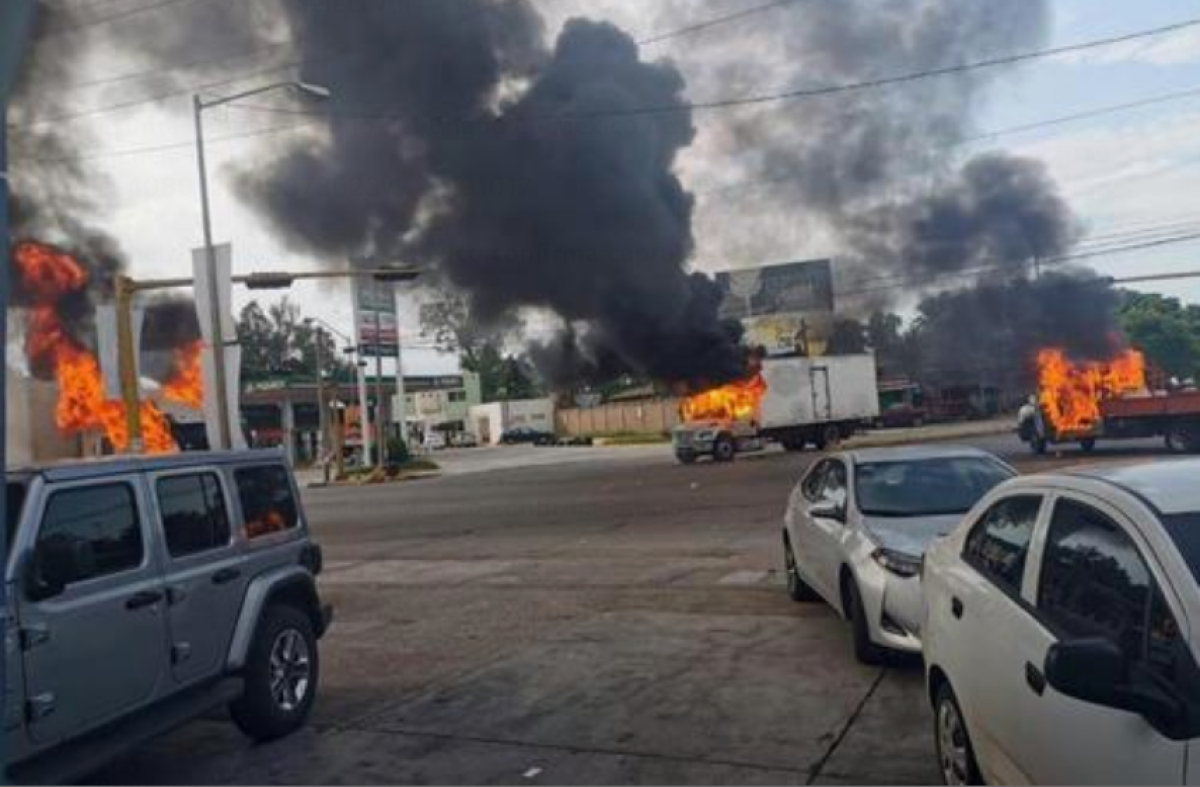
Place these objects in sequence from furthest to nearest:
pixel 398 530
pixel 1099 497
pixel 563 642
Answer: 1. pixel 398 530
2. pixel 563 642
3. pixel 1099 497

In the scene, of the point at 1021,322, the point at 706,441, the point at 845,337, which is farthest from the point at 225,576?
the point at 845,337

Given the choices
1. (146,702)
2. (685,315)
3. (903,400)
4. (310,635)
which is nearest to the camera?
(146,702)

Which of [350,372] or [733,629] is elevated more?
[350,372]

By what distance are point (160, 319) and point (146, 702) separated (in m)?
28.0

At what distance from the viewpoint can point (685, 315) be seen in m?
38.2

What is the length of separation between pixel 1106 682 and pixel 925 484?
527 cm

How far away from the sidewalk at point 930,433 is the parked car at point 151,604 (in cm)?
2545

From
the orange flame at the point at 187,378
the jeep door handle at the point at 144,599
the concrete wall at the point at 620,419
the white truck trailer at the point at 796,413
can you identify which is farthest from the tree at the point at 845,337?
the jeep door handle at the point at 144,599

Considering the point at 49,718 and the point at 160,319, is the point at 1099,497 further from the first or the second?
the point at 160,319

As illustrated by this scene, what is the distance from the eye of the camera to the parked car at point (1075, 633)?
2719mm

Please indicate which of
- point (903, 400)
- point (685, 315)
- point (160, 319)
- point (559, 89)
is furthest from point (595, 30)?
point (903, 400)

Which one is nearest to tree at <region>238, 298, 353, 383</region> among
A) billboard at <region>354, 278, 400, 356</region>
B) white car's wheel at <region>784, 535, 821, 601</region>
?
billboard at <region>354, 278, 400, 356</region>

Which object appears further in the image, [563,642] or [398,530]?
[398,530]

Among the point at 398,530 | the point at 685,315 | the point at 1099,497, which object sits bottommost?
the point at 398,530
